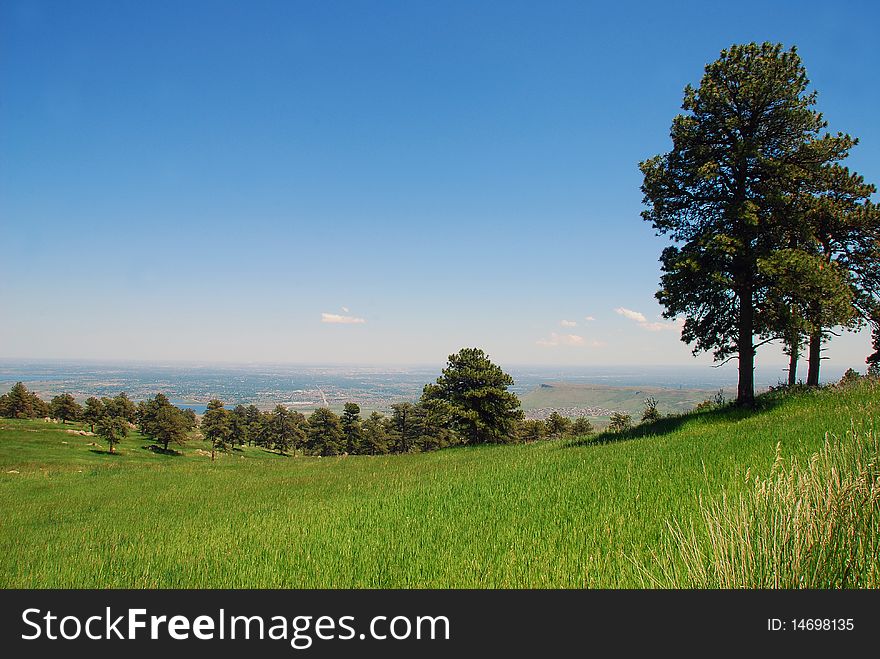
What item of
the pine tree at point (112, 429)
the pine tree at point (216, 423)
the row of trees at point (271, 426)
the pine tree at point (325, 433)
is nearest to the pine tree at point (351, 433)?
the row of trees at point (271, 426)

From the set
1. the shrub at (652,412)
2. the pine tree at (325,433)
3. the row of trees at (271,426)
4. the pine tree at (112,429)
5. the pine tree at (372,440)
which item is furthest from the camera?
the pine tree at (372,440)

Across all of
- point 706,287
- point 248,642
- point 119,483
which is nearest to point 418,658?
point 248,642

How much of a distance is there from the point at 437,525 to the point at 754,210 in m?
16.6

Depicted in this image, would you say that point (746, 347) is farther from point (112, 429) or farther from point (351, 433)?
point (351, 433)

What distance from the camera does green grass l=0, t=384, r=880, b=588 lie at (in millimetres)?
5113

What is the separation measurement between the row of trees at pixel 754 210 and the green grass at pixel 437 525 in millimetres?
3516

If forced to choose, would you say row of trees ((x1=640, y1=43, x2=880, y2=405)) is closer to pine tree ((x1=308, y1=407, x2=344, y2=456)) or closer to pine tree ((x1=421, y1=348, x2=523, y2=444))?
pine tree ((x1=421, y1=348, x2=523, y2=444))

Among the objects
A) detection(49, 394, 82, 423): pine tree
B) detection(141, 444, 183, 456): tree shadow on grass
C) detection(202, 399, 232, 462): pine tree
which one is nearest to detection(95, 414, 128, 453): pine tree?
detection(141, 444, 183, 456): tree shadow on grass

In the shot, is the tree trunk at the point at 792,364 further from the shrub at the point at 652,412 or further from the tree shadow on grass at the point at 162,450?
the tree shadow on grass at the point at 162,450

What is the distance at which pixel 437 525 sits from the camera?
7.11 m

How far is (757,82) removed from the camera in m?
16.6

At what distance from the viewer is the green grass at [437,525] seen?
16.8 feet

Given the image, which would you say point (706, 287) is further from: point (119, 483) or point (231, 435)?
point (231, 435)

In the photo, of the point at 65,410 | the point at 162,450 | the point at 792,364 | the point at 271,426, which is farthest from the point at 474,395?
the point at 65,410
